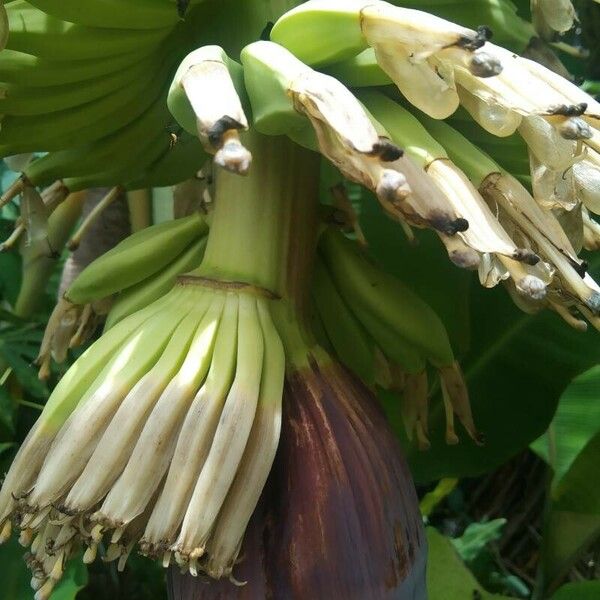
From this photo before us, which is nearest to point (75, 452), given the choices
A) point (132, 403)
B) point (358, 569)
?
point (132, 403)

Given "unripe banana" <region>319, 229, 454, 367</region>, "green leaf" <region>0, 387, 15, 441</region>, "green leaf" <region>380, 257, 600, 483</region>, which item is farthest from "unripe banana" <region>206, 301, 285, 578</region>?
"green leaf" <region>0, 387, 15, 441</region>

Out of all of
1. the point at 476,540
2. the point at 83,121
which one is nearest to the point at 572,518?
the point at 476,540

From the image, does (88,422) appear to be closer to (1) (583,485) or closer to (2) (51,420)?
(2) (51,420)

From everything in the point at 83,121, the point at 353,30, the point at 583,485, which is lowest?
the point at 583,485

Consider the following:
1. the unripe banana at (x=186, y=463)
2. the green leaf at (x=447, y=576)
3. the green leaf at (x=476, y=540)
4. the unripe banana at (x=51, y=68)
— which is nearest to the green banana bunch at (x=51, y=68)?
the unripe banana at (x=51, y=68)

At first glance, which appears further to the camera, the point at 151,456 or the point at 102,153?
the point at 102,153

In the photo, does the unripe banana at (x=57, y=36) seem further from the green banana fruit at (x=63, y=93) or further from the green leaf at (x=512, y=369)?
the green leaf at (x=512, y=369)
